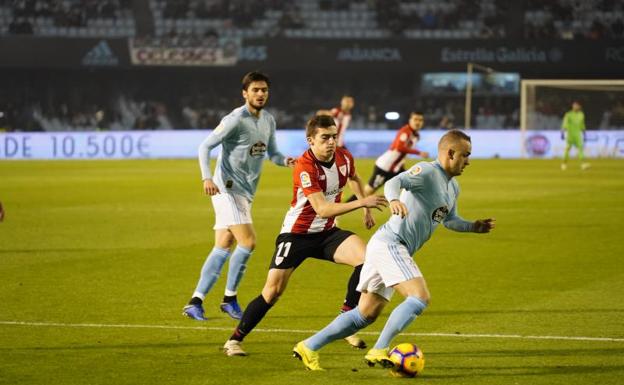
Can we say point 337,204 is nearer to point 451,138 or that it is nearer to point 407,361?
point 451,138

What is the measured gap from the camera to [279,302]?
401 inches

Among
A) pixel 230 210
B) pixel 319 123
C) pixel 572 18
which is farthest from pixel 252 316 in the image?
pixel 572 18

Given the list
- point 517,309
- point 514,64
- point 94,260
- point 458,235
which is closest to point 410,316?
point 517,309

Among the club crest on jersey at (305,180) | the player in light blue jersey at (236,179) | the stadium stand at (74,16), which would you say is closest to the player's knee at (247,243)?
the player in light blue jersey at (236,179)

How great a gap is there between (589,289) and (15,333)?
5.54 m

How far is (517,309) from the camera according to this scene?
9.66m

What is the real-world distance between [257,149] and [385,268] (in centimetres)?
304

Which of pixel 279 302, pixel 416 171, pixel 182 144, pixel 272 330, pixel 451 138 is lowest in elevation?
pixel 182 144

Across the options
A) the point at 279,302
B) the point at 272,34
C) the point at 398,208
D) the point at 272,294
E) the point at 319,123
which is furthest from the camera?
the point at 272,34

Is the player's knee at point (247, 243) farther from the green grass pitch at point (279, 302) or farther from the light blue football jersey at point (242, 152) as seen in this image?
the green grass pitch at point (279, 302)

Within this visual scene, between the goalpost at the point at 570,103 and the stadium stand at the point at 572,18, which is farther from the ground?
the stadium stand at the point at 572,18

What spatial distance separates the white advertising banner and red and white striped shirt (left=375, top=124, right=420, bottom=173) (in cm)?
1948

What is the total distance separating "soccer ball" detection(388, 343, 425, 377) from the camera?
6.84m

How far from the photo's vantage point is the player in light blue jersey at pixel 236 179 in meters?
9.34
